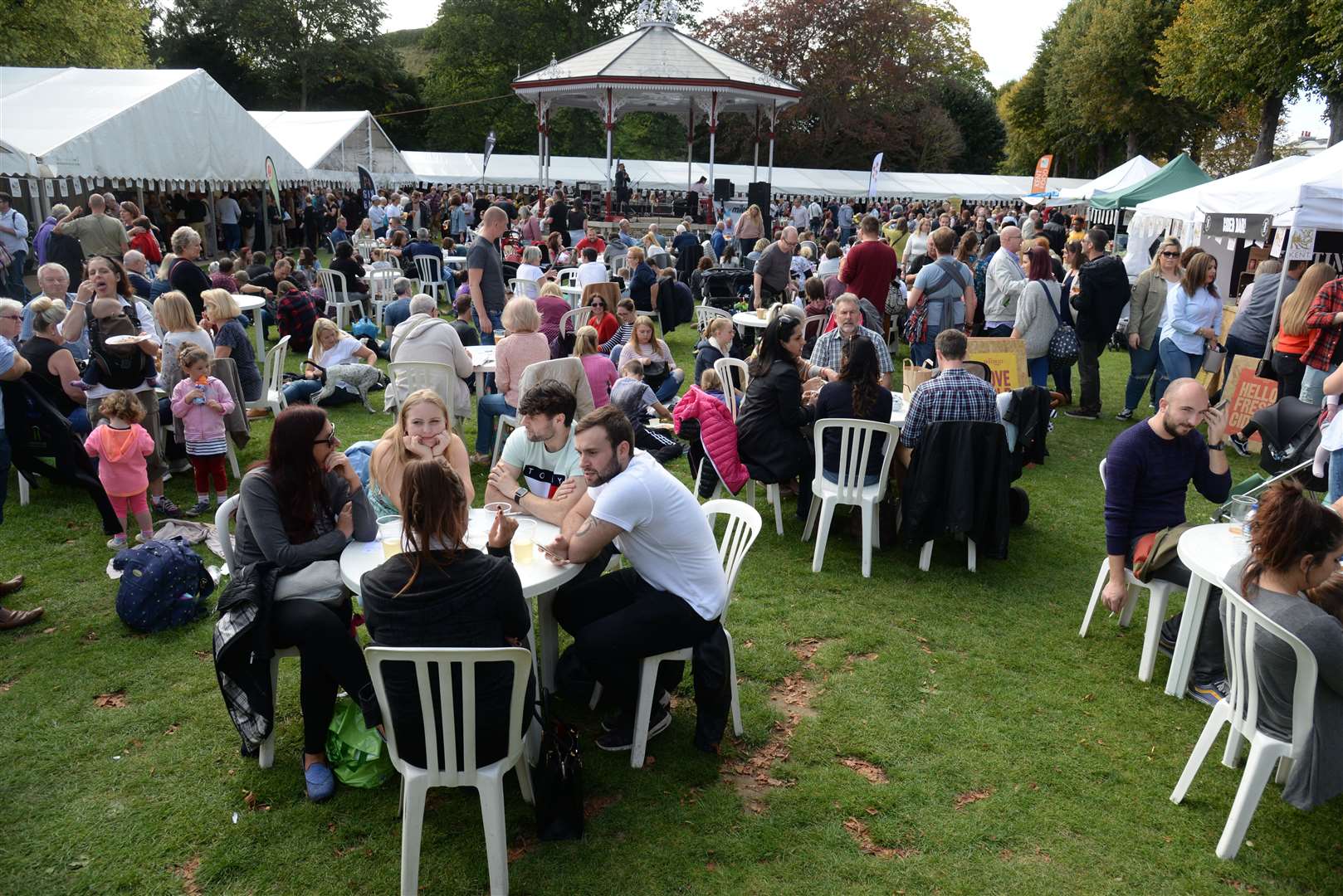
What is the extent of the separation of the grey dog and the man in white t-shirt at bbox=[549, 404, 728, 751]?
5.62m

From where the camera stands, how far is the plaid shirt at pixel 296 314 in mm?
9602

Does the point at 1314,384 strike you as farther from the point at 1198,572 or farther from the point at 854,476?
the point at 1198,572

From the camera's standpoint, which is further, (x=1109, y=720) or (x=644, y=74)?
(x=644, y=74)

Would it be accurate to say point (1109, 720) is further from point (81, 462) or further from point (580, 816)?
point (81, 462)

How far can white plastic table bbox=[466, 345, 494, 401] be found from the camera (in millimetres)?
6988

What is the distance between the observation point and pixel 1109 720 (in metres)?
3.66

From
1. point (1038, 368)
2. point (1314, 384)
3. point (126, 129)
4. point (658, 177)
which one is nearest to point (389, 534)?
point (1038, 368)

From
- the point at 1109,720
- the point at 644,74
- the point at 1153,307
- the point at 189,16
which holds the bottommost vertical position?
the point at 1109,720

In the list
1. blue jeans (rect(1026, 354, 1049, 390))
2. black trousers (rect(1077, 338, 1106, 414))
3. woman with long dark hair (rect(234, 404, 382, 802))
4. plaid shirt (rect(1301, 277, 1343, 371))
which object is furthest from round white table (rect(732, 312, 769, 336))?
woman with long dark hair (rect(234, 404, 382, 802))

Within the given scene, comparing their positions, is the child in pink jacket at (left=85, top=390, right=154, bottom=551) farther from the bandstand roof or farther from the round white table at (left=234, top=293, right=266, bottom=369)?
the bandstand roof

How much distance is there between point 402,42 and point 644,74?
61.7 meters

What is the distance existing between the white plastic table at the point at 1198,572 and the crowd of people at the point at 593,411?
0.23 feet

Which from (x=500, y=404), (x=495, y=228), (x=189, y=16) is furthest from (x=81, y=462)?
(x=189, y=16)

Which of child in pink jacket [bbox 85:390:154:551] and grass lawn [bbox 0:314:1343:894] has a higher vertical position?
child in pink jacket [bbox 85:390:154:551]
